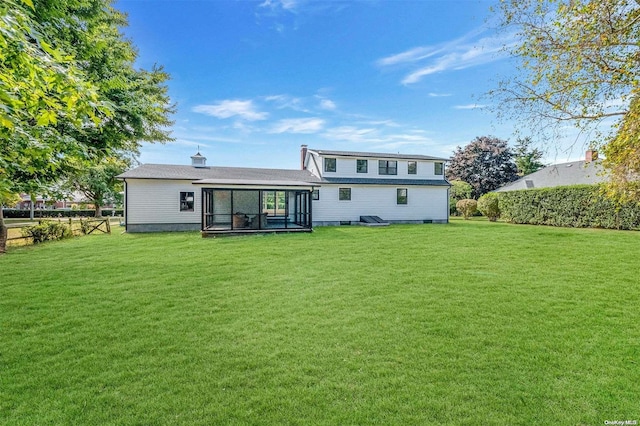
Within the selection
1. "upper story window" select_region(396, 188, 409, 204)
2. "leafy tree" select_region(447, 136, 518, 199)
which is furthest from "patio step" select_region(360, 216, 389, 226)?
"leafy tree" select_region(447, 136, 518, 199)

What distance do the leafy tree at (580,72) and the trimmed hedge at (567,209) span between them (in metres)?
9.99

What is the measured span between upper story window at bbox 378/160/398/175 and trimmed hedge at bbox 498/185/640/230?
831 centimetres

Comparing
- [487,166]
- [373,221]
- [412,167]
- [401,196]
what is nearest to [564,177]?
[487,166]

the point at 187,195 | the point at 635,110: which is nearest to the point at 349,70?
the point at 187,195

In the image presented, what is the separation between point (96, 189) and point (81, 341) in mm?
26746

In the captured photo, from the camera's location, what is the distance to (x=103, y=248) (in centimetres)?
1108

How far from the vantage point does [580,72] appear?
579 cm

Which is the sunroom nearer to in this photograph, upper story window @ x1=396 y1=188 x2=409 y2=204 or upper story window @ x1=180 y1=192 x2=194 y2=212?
upper story window @ x1=180 y1=192 x2=194 y2=212

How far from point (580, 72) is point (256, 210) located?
55.0 feet

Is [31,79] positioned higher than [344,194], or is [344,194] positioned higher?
[31,79]

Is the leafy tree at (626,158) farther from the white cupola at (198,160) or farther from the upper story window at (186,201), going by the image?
the white cupola at (198,160)

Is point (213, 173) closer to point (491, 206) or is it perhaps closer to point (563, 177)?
point (491, 206)

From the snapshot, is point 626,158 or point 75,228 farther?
point 75,228

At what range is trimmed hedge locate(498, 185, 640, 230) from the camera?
1535 centimetres
